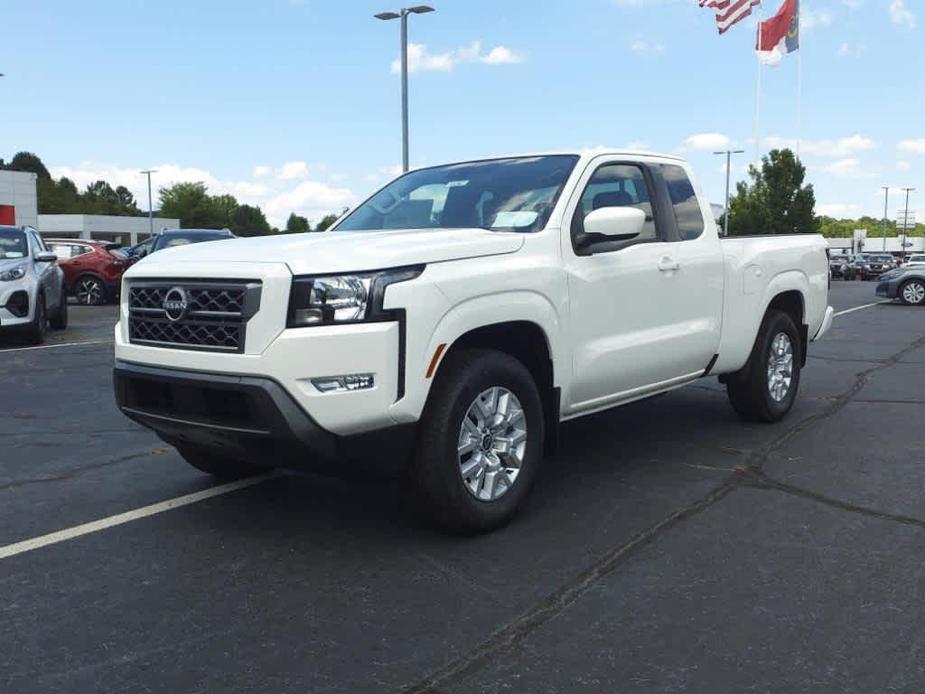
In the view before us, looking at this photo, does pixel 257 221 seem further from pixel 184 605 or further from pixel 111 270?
pixel 184 605

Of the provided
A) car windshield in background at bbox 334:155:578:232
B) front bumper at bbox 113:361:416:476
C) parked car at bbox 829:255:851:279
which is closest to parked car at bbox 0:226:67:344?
car windshield in background at bbox 334:155:578:232

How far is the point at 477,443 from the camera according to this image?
13.3ft

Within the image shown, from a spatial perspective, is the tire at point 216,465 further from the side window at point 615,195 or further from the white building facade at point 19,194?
the white building facade at point 19,194

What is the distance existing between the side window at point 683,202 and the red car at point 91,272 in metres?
16.6

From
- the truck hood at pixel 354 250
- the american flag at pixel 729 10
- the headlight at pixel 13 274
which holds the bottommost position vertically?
the headlight at pixel 13 274

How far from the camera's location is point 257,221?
5664 inches

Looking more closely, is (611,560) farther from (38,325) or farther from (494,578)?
(38,325)

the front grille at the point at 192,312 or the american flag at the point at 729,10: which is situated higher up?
the american flag at the point at 729,10

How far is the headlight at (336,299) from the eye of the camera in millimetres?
3605

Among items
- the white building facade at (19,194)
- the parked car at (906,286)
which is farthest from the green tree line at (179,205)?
the parked car at (906,286)

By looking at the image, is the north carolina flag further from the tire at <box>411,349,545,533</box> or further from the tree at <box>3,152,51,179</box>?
the tree at <box>3,152,51,179</box>

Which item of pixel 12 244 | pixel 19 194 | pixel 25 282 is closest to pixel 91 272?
pixel 12 244

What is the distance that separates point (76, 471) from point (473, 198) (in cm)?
284

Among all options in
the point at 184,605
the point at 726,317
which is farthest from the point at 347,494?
the point at 726,317
